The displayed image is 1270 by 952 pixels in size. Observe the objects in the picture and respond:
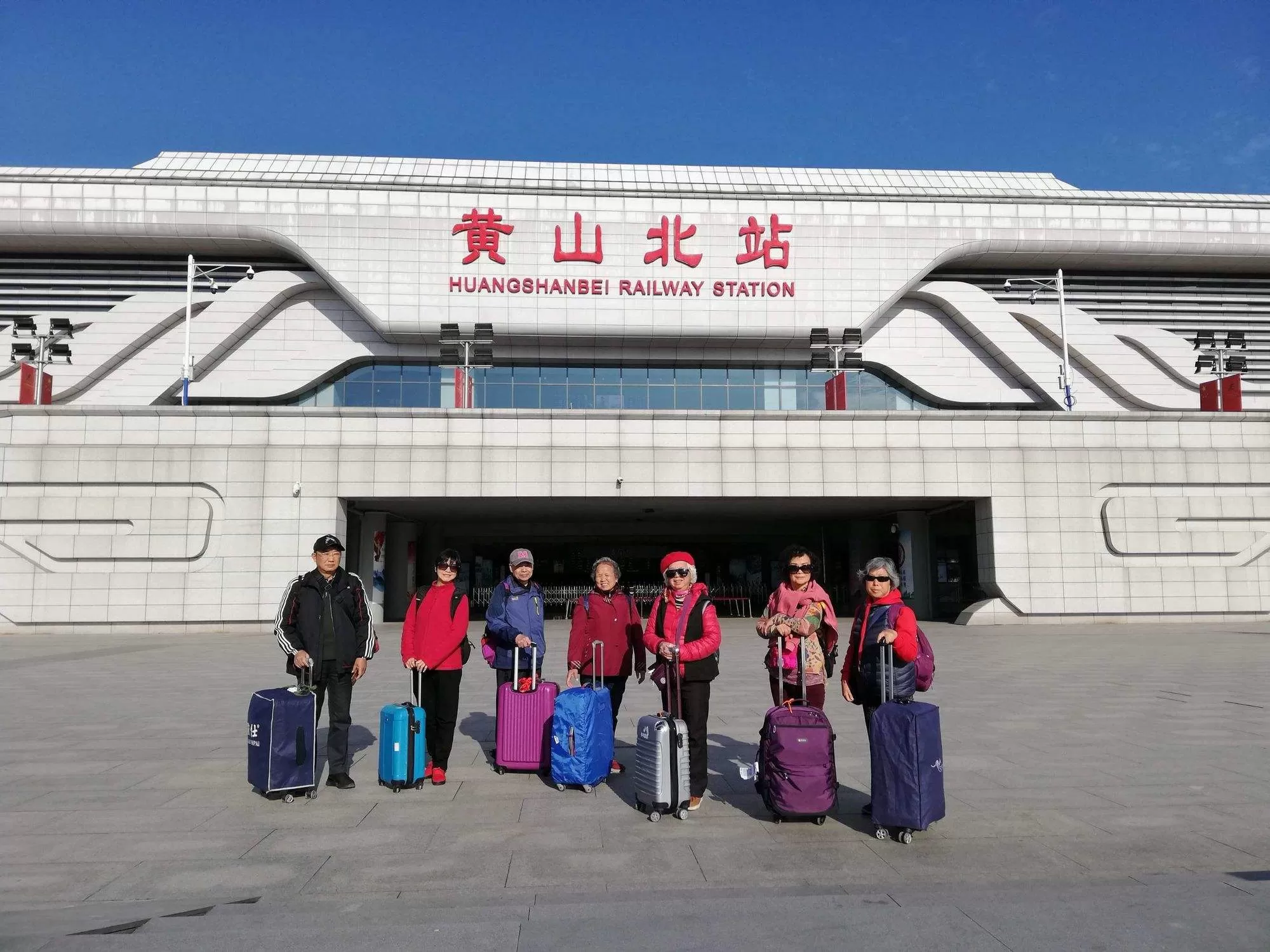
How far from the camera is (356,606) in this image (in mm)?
6836

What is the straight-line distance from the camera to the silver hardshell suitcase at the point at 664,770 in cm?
562

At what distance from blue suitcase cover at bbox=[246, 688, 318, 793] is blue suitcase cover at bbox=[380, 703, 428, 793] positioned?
51 cm

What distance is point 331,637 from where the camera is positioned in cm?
669

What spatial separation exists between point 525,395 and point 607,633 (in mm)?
24585

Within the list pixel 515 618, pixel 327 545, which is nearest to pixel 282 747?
pixel 327 545

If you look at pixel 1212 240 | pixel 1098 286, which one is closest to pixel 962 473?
pixel 1098 286

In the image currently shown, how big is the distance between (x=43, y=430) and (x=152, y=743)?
19111 millimetres

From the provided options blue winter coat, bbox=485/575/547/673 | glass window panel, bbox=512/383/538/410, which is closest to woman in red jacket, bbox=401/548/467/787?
blue winter coat, bbox=485/575/547/673

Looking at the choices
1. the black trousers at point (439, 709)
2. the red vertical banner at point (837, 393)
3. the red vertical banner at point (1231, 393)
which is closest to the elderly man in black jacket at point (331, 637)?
the black trousers at point (439, 709)

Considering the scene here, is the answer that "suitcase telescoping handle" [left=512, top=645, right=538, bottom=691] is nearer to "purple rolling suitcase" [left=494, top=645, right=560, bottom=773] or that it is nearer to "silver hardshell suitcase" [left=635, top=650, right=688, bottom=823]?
"purple rolling suitcase" [left=494, top=645, right=560, bottom=773]

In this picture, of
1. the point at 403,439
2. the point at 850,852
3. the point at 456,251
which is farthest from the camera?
the point at 456,251

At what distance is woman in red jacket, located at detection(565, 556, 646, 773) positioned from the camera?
695cm

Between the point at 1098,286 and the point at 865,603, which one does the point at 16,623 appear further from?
the point at 1098,286

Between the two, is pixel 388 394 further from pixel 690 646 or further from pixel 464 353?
pixel 690 646
